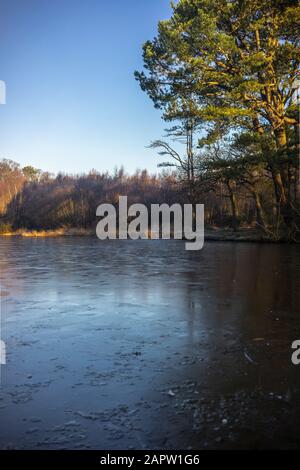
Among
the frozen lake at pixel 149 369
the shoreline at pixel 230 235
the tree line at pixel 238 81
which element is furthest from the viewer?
the shoreline at pixel 230 235

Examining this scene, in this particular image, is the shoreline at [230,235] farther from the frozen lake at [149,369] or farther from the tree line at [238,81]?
the frozen lake at [149,369]

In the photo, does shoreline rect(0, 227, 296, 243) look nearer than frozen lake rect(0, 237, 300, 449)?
No

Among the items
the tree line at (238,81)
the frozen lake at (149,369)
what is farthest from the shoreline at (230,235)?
the frozen lake at (149,369)

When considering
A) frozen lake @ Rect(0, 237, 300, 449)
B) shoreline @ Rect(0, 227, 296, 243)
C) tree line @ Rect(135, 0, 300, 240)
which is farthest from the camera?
shoreline @ Rect(0, 227, 296, 243)

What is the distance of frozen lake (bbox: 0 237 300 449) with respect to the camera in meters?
2.62

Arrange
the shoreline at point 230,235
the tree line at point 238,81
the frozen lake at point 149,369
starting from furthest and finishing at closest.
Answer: the shoreline at point 230,235, the tree line at point 238,81, the frozen lake at point 149,369

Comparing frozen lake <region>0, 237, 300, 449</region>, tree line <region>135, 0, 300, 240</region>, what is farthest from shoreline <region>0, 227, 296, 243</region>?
frozen lake <region>0, 237, 300, 449</region>

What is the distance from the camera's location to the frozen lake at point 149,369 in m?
2.62

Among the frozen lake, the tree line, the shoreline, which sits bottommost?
the frozen lake

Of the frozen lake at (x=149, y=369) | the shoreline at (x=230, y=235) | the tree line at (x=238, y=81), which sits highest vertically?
the tree line at (x=238, y=81)

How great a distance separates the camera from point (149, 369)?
3670 mm

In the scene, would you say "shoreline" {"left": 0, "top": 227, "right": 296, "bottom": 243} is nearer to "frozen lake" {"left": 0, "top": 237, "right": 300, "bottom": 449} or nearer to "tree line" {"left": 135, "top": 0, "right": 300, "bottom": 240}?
"tree line" {"left": 135, "top": 0, "right": 300, "bottom": 240}

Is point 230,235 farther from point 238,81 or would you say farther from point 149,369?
point 149,369
